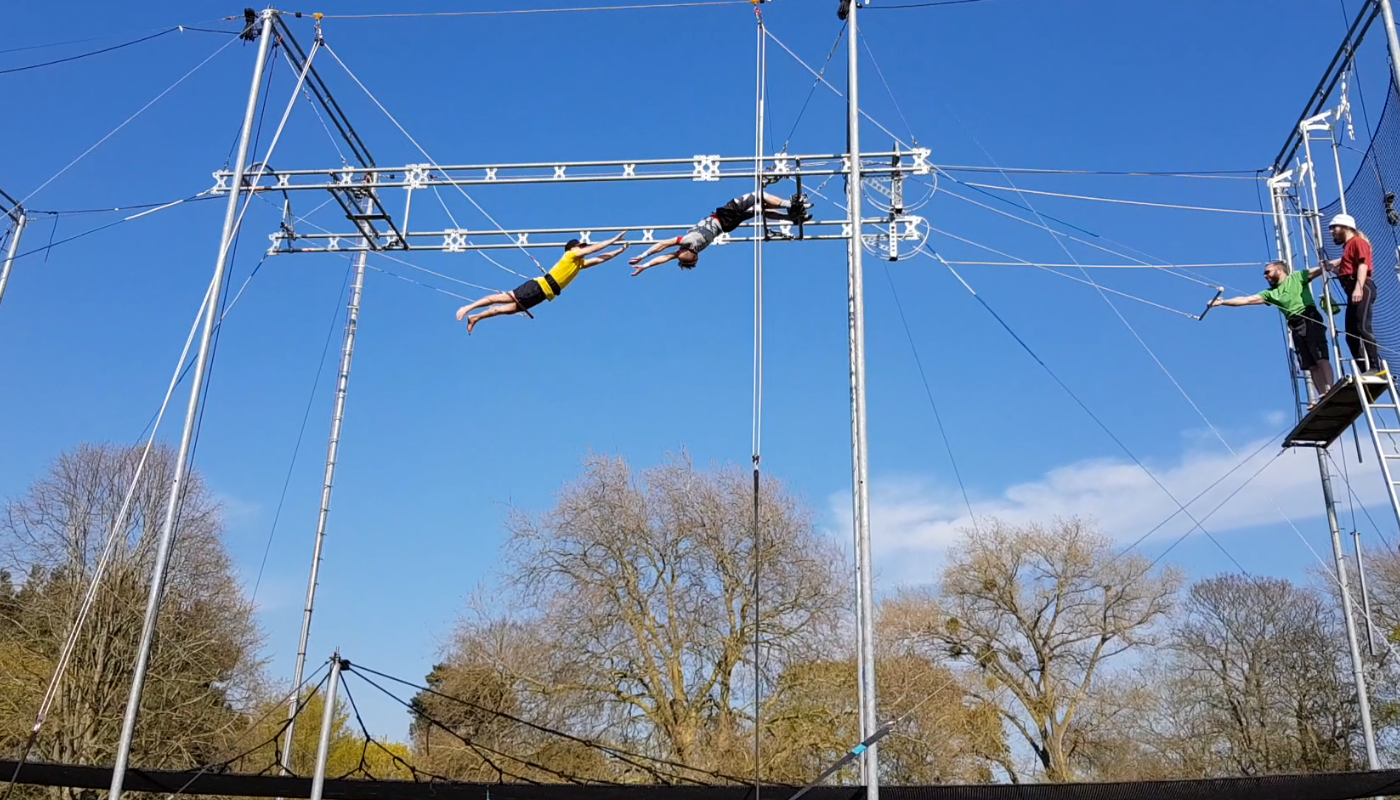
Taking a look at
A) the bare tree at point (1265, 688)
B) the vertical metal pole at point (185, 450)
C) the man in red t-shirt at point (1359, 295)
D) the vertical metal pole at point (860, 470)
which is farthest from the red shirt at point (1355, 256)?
the bare tree at point (1265, 688)

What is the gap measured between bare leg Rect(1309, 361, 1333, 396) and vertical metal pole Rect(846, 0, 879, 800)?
3.87m

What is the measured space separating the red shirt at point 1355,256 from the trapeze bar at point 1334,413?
0.80 meters

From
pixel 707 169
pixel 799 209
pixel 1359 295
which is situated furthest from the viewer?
pixel 707 169

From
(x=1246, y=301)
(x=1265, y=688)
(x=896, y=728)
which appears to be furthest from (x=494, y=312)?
(x=1265, y=688)

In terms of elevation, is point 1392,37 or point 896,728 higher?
point 1392,37

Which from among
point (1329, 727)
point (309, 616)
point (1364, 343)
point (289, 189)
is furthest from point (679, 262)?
point (1329, 727)

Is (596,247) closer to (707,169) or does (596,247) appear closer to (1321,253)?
(707,169)

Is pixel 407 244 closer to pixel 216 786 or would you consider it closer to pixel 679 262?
pixel 679 262

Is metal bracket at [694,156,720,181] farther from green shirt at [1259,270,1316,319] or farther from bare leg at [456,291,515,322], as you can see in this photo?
green shirt at [1259,270,1316,319]

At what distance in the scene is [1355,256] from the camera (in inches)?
306

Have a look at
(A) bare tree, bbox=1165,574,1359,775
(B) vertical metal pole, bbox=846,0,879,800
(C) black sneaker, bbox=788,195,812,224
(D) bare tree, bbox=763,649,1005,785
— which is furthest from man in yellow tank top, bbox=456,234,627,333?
(A) bare tree, bbox=1165,574,1359,775

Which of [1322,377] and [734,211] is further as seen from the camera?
[734,211]

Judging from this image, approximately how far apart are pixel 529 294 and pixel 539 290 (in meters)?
0.09

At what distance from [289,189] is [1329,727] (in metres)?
22.5
